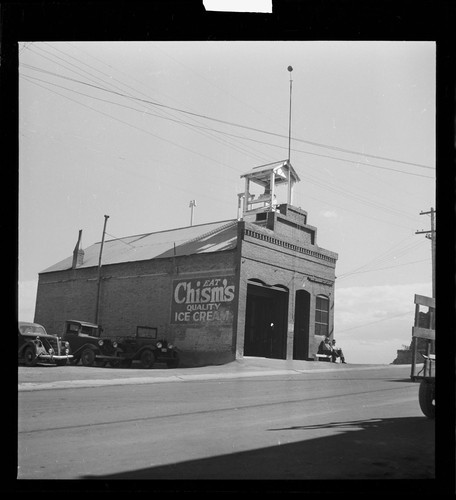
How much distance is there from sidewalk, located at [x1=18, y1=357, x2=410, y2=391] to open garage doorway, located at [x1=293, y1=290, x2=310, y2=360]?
7.65 ft

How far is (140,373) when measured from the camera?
18.5 meters

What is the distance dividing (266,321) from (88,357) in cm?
984

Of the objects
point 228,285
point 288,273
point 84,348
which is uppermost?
point 288,273

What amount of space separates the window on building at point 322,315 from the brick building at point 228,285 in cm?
6

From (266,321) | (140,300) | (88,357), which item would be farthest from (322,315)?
(88,357)

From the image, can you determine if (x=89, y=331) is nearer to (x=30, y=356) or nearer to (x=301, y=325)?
(x=30, y=356)

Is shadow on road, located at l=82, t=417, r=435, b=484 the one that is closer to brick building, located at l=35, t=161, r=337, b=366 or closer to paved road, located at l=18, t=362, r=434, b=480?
paved road, located at l=18, t=362, r=434, b=480

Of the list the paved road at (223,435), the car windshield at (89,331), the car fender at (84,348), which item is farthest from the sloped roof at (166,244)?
the paved road at (223,435)

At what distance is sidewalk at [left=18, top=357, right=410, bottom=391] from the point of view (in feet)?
48.5

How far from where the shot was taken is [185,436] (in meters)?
6.61

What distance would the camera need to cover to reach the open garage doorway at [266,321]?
27.1 m
